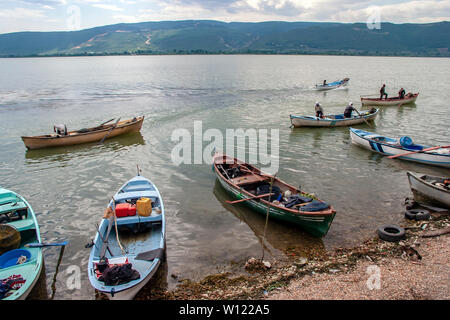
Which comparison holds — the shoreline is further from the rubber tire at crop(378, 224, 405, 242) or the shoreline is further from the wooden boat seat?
the wooden boat seat

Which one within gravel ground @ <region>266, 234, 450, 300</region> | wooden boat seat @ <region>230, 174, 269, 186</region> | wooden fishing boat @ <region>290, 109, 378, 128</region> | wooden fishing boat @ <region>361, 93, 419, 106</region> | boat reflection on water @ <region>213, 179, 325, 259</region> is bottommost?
boat reflection on water @ <region>213, 179, 325, 259</region>

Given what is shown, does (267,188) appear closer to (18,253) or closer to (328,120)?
(18,253)

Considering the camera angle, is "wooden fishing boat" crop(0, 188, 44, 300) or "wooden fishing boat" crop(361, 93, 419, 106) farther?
"wooden fishing boat" crop(361, 93, 419, 106)

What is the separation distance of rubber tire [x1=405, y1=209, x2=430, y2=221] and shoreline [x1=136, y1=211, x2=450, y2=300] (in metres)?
1.71

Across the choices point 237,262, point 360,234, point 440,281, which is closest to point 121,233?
point 237,262

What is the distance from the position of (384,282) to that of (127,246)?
921 cm

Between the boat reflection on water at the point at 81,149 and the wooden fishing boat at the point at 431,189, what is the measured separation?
2166cm

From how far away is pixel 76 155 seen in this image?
2408 centimetres

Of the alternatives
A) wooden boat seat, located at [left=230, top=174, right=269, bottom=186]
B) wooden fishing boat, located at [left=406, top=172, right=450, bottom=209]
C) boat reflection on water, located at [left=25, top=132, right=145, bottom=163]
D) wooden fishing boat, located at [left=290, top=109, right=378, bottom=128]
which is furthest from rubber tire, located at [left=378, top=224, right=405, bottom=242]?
boat reflection on water, located at [left=25, top=132, right=145, bottom=163]

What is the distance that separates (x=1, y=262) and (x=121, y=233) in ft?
13.1

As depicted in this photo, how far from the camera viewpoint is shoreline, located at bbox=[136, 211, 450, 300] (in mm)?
9095

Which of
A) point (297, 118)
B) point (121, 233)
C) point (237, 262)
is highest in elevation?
point (297, 118)

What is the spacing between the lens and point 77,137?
25719mm

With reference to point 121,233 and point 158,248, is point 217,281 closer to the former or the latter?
point 158,248
